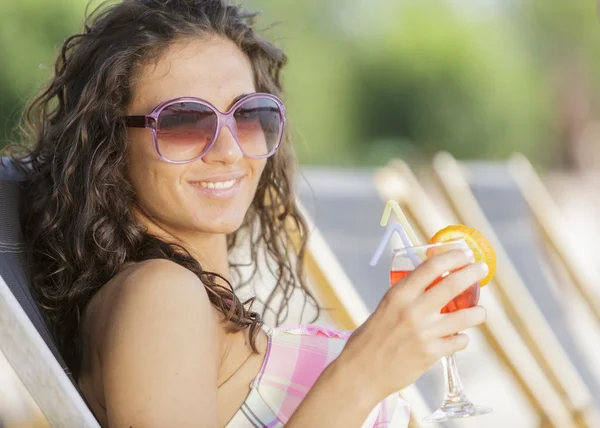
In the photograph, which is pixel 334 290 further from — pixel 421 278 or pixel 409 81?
pixel 409 81

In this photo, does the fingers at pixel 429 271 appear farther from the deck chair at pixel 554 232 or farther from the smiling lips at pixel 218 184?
the deck chair at pixel 554 232

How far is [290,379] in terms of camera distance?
203 cm

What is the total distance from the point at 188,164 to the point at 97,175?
0.20 metres

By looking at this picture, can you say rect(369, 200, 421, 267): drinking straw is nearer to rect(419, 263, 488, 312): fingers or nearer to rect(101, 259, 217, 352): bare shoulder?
rect(419, 263, 488, 312): fingers

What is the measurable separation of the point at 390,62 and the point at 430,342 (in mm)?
21151

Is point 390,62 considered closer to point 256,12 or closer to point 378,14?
point 378,14

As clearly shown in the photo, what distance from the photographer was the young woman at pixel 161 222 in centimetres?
172

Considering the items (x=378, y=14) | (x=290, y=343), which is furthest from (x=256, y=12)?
(x=378, y=14)

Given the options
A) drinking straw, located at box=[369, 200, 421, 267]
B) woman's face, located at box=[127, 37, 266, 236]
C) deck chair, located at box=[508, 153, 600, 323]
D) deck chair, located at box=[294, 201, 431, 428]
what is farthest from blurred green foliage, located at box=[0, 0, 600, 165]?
drinking straw, located at box=[369, 200, 421, 267]

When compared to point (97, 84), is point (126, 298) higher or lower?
lower

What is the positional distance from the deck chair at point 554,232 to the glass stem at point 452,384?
3.78m

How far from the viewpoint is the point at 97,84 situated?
2.11 metres

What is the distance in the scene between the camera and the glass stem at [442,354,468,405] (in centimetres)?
193

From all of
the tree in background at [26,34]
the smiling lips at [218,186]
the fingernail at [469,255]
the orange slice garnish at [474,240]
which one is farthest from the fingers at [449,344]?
the tree in background at [26,34]
